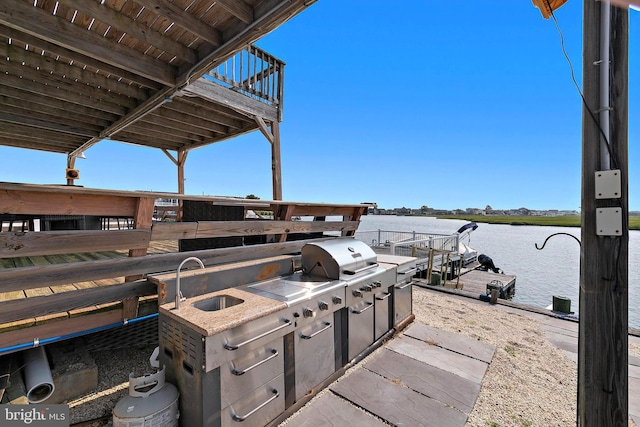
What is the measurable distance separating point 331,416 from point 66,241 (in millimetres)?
2369

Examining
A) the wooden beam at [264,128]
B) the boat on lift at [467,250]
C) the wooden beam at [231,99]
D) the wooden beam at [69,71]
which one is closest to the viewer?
the wooden beam at [69,71]

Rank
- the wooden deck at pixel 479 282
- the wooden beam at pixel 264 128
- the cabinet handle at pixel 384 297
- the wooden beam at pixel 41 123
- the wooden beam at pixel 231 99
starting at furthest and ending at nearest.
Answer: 1. the wooden deck at pixel 479 282
2. the wooden beam at pixel 264 128
3. the wooden beam at pixel 41 123
4. the wooden beam at pixel 231 99
5. the cabinet handle at pixel 384 297

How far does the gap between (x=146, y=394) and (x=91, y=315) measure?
104 centimetres

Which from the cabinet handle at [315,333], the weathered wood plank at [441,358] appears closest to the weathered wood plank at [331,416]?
the cabinet handle at [315,333]

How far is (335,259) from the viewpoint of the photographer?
2.82 metres

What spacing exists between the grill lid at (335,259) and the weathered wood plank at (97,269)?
0.77 metres

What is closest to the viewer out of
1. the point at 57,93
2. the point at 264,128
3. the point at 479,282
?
the point at 57,93

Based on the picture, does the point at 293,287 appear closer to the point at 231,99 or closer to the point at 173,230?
the point at 173,230

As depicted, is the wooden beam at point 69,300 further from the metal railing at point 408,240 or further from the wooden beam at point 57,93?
the metal railing at point 408,240

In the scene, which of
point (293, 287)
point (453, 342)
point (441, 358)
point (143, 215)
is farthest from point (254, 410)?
point (453, 342)

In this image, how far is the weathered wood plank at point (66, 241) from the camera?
1712 mm

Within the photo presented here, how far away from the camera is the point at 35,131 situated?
5.59m

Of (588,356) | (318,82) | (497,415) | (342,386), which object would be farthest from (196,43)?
(318,82)

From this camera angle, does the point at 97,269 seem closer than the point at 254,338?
No
